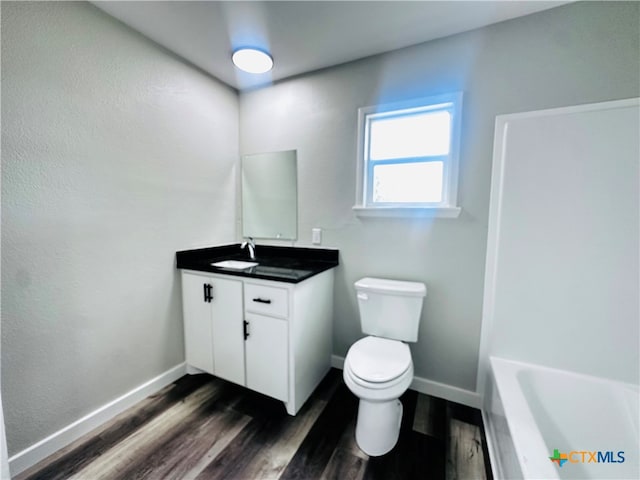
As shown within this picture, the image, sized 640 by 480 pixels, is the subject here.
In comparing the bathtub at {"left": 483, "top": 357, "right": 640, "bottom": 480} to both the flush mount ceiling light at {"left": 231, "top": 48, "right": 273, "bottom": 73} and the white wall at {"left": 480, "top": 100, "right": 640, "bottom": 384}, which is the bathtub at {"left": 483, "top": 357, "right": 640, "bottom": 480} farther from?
the flush mount ceiling light at {"left": 231, "top": 48, "right": 273, "bottom": 73}

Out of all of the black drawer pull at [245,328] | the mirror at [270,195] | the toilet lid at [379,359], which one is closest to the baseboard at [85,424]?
the black drawer pull at [245,328]

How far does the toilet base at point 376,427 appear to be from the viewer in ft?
4.50

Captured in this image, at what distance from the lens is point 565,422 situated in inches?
52.5

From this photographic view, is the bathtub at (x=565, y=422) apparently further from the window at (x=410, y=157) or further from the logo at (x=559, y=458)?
the window at (x=410, y=157)

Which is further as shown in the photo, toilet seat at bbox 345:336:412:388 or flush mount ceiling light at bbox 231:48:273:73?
flush mount ceiling light at bbox 231:48:273:73

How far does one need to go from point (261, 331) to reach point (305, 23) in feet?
6.16

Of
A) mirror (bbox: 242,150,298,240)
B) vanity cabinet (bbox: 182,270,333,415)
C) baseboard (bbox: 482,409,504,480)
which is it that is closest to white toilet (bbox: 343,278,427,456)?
vanity cabinet (bbox: 182,270,333,415)

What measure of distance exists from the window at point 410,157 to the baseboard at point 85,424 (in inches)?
73.9

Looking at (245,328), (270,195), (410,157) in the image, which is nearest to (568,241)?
(410,157)

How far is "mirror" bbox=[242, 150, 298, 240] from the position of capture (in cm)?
221

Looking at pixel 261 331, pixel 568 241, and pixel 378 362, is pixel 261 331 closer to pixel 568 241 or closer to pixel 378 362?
pixel 378 362

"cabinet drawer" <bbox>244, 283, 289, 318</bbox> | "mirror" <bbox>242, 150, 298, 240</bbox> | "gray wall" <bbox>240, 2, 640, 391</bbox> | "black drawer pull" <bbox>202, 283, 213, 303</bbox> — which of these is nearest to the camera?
"gray wall" <bbox>240, 2, 640, 391</bbox>

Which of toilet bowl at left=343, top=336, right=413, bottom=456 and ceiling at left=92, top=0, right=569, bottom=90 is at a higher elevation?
ceiling at left=92, top=0, right=569, bottom=90

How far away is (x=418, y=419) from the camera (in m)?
1.62
